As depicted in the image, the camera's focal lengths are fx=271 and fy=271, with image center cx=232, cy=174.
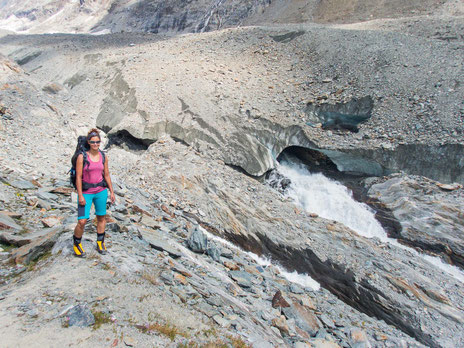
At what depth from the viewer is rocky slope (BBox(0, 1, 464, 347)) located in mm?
4590

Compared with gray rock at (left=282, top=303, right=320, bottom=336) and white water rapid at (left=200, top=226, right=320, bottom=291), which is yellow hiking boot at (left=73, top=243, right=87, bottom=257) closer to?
gray rock at (left=282, top=303, right=320, bottom=336)

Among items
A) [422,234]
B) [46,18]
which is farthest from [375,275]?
[46,18]

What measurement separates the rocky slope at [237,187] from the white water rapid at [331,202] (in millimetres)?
763

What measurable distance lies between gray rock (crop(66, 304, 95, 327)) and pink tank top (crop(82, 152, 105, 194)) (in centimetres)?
199

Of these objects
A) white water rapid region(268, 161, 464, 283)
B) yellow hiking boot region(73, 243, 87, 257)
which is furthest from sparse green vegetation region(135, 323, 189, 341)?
white water rapid region(268, 161, 464, 283)

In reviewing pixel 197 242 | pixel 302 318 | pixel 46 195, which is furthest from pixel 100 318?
pixel 302 318

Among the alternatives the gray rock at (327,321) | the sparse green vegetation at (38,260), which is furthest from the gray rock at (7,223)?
the gray rock at (327,321)

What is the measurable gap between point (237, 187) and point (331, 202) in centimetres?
606

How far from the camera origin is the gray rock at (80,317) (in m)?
3.50

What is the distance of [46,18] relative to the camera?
8019cm

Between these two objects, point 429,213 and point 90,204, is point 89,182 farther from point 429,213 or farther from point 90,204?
point 429,213

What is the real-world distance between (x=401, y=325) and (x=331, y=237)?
4188mm

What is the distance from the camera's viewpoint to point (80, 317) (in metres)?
3.58

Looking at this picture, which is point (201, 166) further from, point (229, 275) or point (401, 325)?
point (401, 325)
